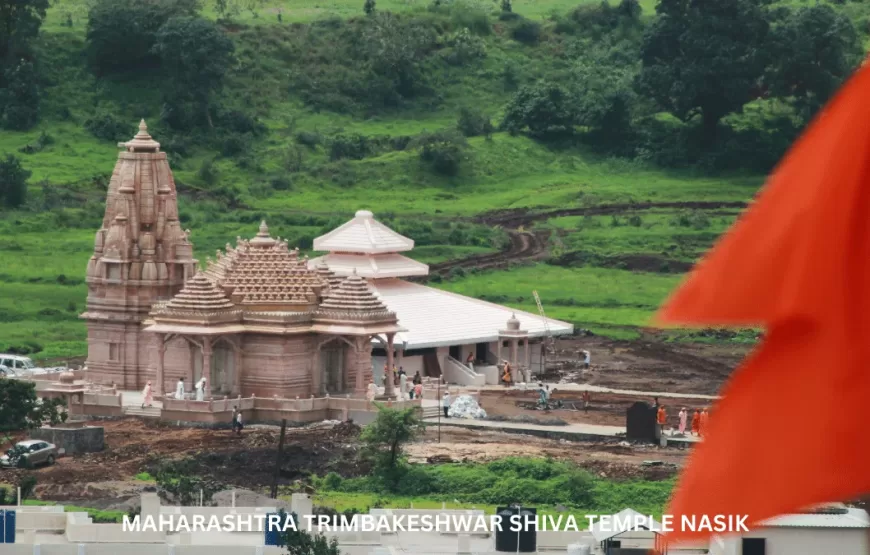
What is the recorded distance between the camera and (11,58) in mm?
111625

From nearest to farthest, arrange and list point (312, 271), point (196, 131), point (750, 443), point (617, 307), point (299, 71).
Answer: point (750, 443) < point (312, 271) < point (617, 307) < point (196, 131) < point (299, 71)

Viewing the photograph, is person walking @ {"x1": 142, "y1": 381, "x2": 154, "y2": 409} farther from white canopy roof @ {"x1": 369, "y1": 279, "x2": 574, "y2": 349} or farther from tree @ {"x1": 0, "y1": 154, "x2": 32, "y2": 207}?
tree @ {"x1": 0, "y1": 154, "x2": 32, "y2": 207}

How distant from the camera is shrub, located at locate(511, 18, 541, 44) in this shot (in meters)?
128

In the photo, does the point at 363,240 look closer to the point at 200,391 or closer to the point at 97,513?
the point at 200,391

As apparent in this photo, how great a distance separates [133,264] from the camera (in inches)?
2516

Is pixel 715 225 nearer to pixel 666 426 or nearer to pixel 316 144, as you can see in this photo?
pixel 316 144

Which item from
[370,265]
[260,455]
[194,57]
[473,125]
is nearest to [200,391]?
[260,455]

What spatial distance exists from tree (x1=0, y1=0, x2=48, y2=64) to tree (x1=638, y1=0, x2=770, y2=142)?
92.9 ft

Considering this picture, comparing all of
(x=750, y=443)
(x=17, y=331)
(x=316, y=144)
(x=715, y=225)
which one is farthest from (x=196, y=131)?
(x=750, y=443)

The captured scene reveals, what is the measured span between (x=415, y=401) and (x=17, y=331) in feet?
62.2

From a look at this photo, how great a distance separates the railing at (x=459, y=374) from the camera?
6662cm

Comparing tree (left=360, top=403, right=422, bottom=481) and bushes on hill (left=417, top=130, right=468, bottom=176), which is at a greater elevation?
bushes on hill (left=417, top=130, right=468, bottom=176)

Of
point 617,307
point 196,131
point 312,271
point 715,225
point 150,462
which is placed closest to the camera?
point 150,462

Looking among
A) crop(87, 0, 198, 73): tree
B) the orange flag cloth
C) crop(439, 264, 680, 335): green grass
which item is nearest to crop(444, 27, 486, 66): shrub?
crop(87, 0, 198, 73): tree
